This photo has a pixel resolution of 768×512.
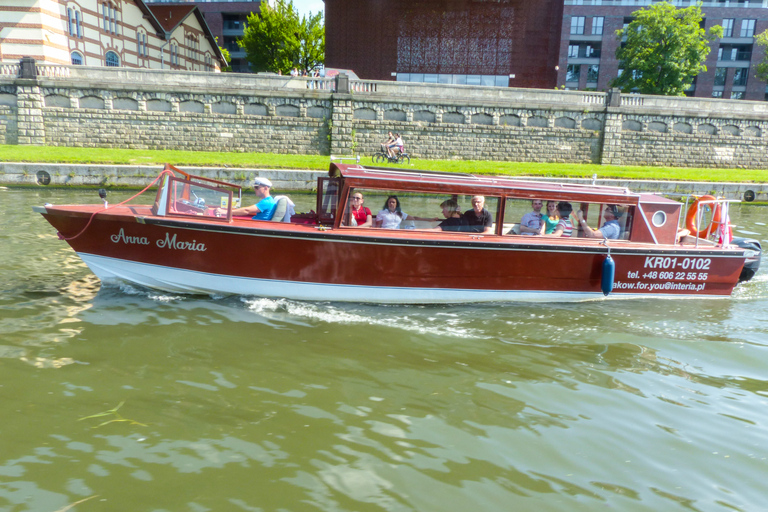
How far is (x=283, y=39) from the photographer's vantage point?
45.1 meters

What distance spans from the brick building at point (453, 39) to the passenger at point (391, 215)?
1324 inches

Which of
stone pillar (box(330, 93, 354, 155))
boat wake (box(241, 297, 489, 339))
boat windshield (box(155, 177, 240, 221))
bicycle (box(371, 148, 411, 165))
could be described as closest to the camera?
boat wake (box(241, 297, 489, 339))

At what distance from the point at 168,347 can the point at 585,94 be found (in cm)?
2671

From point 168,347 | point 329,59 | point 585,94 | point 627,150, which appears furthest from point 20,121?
point 627,150

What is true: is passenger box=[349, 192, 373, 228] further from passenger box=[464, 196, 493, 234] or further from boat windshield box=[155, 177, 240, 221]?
boat windshield box=[155, 177, 240, 221]

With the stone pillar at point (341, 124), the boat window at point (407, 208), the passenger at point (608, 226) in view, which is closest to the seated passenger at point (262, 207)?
the boat window at point (407, 208)

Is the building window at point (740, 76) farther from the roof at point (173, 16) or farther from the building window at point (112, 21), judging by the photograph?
the building window at point (112, 21)

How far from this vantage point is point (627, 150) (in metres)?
28.0

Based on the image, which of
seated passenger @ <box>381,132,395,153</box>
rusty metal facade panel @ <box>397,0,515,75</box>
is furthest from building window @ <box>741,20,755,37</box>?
seated passenger @ <box>381,132,395,153</box>

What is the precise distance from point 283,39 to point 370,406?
45538 mm

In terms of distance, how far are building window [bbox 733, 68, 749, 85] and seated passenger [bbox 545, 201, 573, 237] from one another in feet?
199

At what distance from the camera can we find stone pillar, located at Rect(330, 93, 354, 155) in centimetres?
2617

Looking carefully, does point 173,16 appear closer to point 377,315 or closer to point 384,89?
point 384,89

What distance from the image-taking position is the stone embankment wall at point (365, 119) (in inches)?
981
